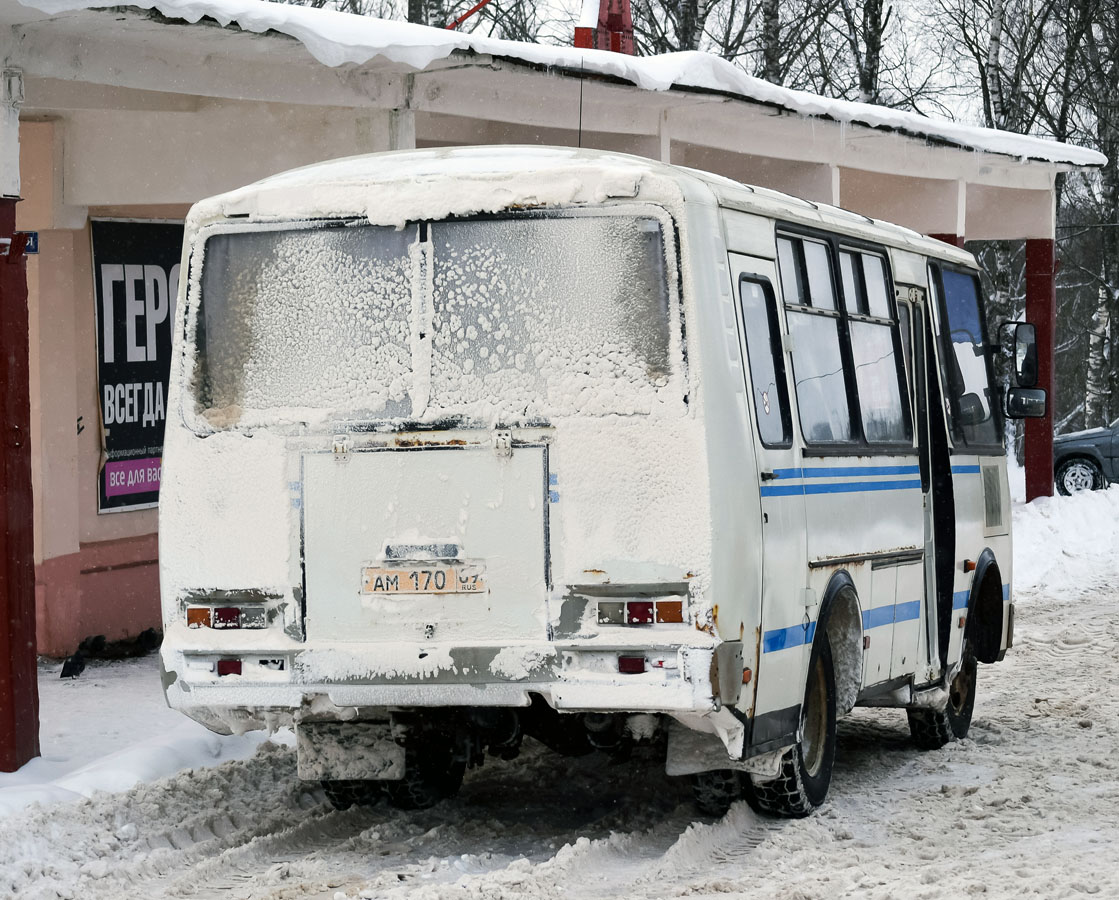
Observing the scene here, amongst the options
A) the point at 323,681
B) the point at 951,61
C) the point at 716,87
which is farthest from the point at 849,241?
the point at 951,61

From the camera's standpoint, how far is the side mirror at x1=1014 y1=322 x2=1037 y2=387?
10266 mm

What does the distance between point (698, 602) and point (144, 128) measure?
22.6 ft

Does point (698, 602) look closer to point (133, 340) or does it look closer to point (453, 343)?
point (453, 343)

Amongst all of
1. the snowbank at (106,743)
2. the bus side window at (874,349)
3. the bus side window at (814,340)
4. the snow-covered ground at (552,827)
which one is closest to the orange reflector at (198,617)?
the snow-covered ground at (552,827)

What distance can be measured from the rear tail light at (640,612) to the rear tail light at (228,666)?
4.55ft

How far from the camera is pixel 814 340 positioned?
791 cm

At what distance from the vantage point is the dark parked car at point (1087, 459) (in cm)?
2772

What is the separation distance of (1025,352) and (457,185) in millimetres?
4472

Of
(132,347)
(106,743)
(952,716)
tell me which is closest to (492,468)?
(106,743)

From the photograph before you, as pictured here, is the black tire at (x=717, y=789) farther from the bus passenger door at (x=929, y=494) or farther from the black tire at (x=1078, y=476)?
the black tire at (x=1078, y=476)

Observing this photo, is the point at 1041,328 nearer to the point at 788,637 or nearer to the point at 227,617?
the point at 788,637

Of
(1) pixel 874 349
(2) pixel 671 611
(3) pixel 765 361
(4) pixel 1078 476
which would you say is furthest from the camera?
(4) pixel 1078 476

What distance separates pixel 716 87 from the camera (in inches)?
530

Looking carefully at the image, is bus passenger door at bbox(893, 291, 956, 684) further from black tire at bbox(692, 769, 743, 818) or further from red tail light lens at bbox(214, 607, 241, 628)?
red tail light lens at bbox(214, 607, 241, 628)
